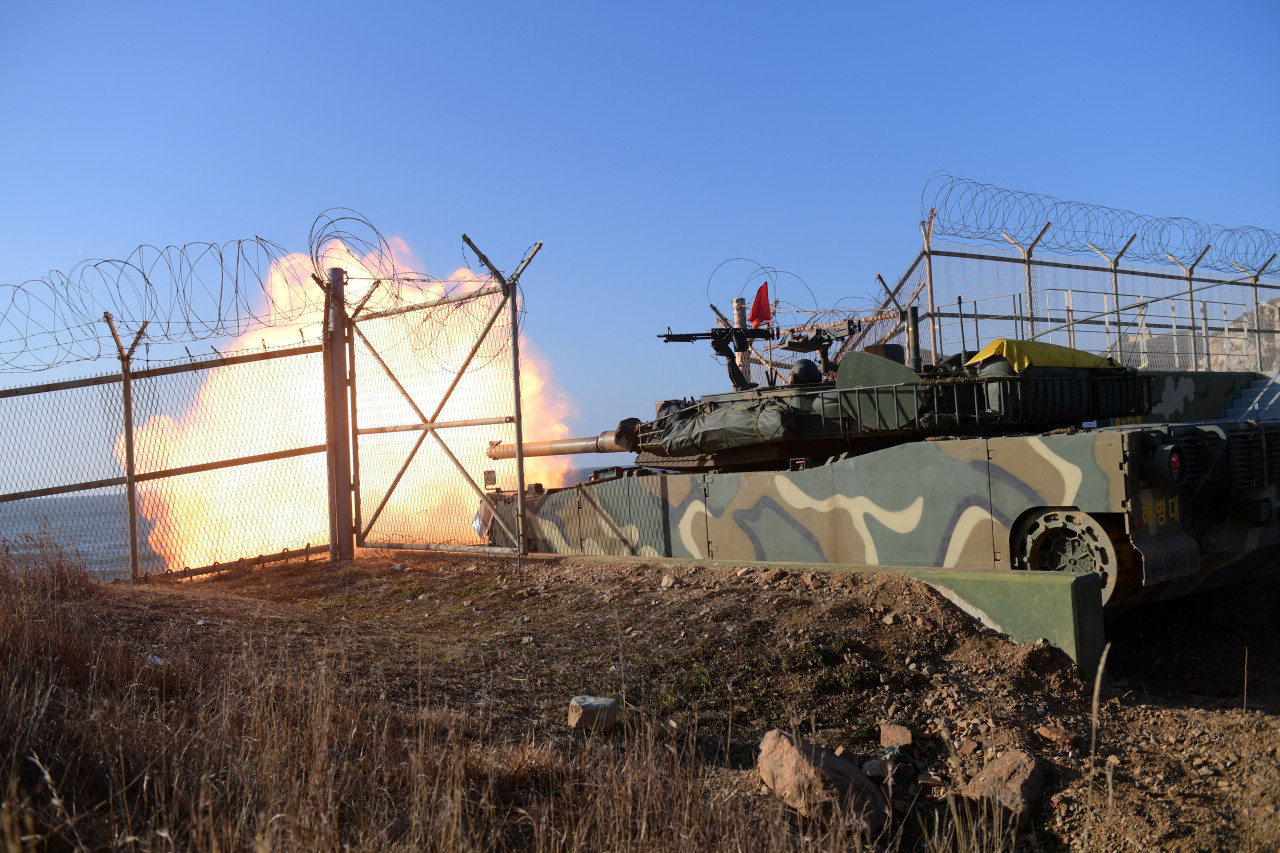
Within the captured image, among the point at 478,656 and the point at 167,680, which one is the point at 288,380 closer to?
the point at 478,656

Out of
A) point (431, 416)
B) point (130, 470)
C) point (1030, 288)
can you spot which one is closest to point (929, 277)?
point (1030, 288)

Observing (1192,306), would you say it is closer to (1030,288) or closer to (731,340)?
(1030,288)

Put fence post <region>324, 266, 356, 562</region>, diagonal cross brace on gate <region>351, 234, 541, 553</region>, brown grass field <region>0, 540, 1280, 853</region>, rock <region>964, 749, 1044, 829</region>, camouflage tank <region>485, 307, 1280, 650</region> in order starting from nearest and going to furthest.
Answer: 1. brown grass field <region>0, 540, 1280, 853</region>
2. rock <region>964, 749, 1044, 829</region>
3. camouflage tank <region>485, 307, 1280, 650</region>
4. diagonal cross brace on gate <region>351, 234, 541, 553</region>
5. fence post <region>324, 266, 356, 562</region>

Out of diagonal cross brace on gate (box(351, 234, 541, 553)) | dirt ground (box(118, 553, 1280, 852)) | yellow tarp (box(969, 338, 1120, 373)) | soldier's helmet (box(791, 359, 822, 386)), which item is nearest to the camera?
dirt ground (box(118, 553, 1280, 852))

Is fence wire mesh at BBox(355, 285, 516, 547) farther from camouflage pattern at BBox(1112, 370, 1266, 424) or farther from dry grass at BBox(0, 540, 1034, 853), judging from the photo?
camouflage pattern at BBox(1112, 370, 1266, 424)

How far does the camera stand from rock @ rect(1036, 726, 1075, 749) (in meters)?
5.34

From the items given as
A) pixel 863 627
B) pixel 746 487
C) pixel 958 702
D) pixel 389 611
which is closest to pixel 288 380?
pixel 389 611

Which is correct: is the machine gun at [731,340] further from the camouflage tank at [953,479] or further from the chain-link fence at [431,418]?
the chain-link fence at [431,418]

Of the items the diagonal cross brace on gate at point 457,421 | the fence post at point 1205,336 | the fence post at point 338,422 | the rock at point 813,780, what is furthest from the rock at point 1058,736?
the fence post at point 1205,336

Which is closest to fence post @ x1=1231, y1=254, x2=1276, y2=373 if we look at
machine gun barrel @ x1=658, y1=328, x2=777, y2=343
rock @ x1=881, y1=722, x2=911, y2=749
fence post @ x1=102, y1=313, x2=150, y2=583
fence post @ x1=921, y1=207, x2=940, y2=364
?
fence post @ x1=921, y1=207, x2=940, y2=364

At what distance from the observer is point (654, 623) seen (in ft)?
24.5

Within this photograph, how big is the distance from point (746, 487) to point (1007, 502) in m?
2.56

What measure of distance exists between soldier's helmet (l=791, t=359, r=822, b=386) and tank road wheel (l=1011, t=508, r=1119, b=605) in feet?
8.51

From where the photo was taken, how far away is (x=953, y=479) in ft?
24.5
